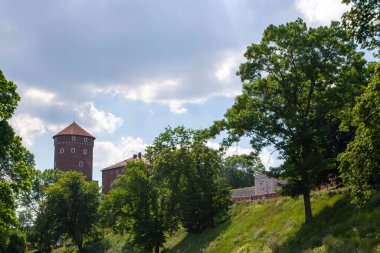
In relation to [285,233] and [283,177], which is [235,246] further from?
[283,177]

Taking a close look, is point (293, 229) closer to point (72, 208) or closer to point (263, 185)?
point (263, 185)

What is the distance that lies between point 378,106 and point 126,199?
108ft

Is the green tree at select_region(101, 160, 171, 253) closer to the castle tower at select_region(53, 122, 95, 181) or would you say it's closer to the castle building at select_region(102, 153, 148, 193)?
the castle tower at select_region(53, 122, 95, 181)

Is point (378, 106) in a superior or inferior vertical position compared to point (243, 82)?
inferior

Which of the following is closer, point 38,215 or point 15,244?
point 15,244

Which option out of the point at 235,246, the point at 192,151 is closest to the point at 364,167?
the point at 235,246

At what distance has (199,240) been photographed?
38.1 meters

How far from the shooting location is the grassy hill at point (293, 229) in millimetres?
20141

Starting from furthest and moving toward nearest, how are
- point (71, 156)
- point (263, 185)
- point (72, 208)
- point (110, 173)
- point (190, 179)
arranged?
point (110, 173)
point (71, 156)
point (72, 208)
point (263, 185)
point (190, 179)

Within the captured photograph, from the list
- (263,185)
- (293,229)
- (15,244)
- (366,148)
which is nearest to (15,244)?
(15,244)

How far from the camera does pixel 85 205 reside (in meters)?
61.8

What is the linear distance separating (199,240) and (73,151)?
69.1 metres

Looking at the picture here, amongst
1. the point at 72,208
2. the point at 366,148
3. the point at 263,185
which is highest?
the point at 366,148

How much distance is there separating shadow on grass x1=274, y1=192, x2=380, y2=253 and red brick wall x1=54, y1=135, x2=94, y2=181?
81.8 m
